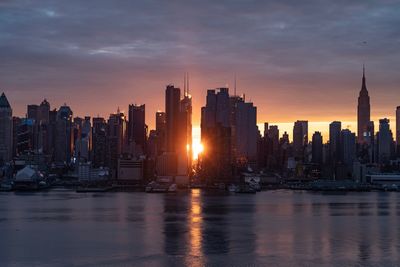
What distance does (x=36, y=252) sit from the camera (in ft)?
148

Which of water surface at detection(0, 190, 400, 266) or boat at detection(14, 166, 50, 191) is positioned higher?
boat at detection(14, 166, 50, 191)

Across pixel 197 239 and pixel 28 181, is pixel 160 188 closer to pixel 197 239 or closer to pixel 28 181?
pixel 28 181

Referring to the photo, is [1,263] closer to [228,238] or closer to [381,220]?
[228,238]

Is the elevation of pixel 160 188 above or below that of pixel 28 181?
below

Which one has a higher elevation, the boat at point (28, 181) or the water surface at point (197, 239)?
the boat at point (28, 181)

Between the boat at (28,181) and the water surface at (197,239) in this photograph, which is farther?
the boat at (28,181)

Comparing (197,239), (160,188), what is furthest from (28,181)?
(197,239)

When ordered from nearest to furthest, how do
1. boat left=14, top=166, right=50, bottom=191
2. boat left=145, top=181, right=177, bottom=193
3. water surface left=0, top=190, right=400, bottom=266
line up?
water surface left=0, top=190, right=400, bottom=266 < boat left=145, top=181, right=177, bottom=193 < boat left=14, top=166, right=50, bottom=191

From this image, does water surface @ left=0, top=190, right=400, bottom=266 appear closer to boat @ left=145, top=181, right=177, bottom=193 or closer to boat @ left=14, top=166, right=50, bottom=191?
boat @ left=145, top=181, right=177, bottom=193

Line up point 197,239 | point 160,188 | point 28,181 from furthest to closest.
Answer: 1. point 28,181
2. point 160,188
3. point 197,239

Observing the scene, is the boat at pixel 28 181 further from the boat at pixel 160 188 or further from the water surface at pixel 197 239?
the water surface at pixel 197 239

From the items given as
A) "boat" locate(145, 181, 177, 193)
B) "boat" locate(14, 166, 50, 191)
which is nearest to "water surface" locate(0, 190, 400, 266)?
"boat" locate(145, 181, 177, 193)

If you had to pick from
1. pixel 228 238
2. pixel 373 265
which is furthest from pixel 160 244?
pixel 373 265

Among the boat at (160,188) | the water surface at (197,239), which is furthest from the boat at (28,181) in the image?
the water surface at (197,239)
